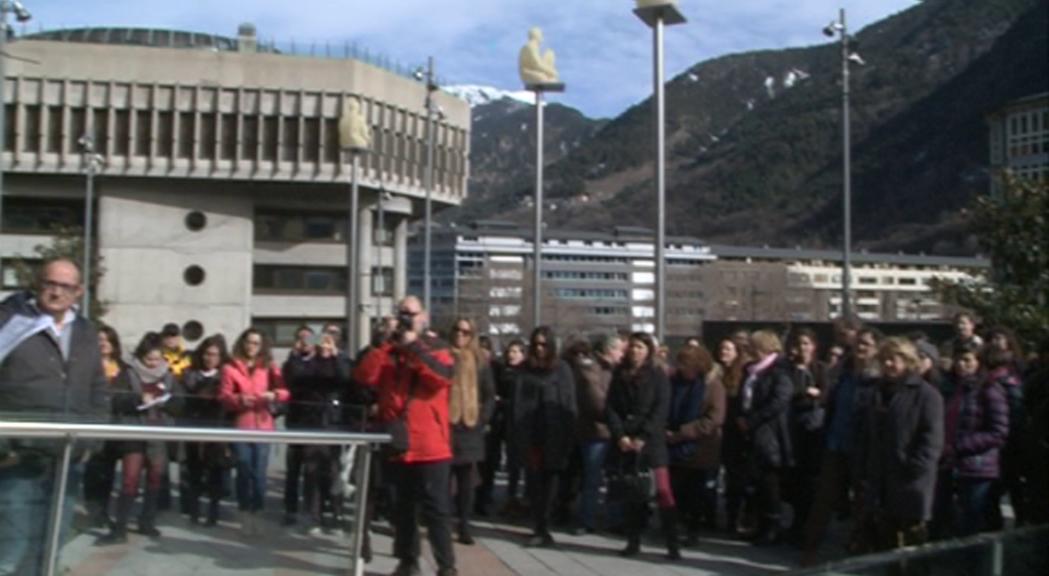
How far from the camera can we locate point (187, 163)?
59.3 meters

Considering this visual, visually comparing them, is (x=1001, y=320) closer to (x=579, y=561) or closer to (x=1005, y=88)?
(x=579, y=561)

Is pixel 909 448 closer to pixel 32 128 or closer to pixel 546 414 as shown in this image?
pixel 546 414

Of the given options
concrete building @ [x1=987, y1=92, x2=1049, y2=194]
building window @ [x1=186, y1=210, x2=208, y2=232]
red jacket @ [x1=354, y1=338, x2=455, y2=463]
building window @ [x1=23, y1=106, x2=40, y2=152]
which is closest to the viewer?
red jacket @ [x1=354, y1=338, x2=455, y2=463]

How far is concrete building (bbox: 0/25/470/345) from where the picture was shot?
58.2 meters

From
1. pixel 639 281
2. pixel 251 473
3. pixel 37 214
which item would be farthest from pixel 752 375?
pixel 639 281

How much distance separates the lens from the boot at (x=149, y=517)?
5.48 metres

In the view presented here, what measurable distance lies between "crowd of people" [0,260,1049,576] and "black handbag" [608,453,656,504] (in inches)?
0.7

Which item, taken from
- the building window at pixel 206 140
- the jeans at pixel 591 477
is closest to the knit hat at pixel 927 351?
the jeans at pixel 591 477

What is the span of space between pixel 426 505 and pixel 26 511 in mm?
3525

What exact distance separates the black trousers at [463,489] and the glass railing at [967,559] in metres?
5.60

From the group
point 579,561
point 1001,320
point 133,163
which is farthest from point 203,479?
point 133,163

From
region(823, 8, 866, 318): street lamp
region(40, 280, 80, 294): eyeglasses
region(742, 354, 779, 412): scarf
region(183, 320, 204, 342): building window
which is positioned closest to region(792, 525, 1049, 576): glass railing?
region(40, 280, 80, 294): eyeglasses

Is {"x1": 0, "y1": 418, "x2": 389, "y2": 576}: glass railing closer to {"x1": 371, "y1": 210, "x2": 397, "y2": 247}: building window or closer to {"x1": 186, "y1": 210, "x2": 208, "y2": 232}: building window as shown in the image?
{"x1": 186, "y1": 210, "x2": 208, "y2": 232}: building window

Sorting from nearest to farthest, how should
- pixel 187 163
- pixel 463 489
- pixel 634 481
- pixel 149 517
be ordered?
pixel 149 517
pixel 634 481
pixel 463 489
pixel 187 163
